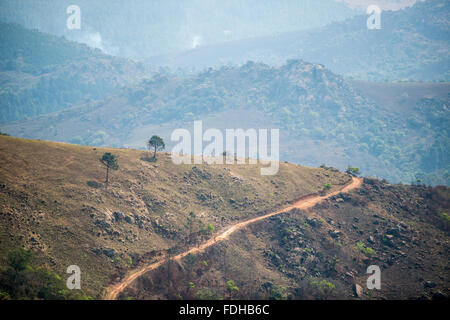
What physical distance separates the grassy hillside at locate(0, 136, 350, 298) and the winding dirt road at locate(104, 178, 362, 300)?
1.72 metres

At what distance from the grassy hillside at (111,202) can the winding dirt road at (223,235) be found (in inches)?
67.8

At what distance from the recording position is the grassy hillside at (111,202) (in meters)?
63.7

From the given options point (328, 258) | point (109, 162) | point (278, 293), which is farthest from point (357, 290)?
point (109, 162)

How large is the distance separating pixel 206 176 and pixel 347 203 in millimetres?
39884

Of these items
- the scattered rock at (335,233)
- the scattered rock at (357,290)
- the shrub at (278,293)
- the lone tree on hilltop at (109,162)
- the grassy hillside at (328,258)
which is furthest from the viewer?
the scattered rock at (335,233)

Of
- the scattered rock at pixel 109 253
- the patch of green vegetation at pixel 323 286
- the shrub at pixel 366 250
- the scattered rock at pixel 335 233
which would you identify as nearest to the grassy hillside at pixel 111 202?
the scattered rock at pixel 109 253

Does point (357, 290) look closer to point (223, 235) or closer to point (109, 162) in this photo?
point (223, 235)

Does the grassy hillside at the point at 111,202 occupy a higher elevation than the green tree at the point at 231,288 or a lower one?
higher

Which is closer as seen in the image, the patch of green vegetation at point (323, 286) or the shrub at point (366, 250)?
the patch of green vegetation at point (323, 286)

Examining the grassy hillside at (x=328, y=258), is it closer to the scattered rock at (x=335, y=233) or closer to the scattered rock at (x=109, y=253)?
the scattered rock at (x=335, y=233)

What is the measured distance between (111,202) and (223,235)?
2565 cm

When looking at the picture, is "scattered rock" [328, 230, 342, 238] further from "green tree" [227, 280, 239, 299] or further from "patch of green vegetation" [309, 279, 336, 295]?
"green tree" [227, 280, 239, 299]

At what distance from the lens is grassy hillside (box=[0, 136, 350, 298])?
209 feet
